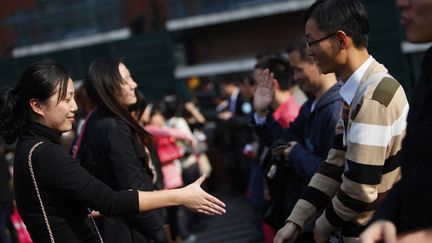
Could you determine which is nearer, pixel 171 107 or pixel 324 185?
pixel 324 185

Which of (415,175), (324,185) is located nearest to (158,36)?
(324,185)

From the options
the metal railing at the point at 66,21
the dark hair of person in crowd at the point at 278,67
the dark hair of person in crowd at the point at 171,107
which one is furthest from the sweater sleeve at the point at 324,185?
the metal railing at the point at 66,21

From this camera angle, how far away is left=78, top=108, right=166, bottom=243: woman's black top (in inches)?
139

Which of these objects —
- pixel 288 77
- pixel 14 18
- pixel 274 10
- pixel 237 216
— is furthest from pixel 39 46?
pixel 288 77

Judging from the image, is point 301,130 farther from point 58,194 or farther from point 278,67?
point 58,194

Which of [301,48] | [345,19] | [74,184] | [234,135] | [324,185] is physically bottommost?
[234,135]

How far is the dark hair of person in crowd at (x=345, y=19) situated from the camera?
2680 millimetres

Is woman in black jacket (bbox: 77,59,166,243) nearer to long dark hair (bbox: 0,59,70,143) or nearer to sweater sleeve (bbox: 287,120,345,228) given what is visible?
long dark hair (bbox: 0,59,70,143)

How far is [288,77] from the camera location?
197 inches

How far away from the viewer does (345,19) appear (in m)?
2.69

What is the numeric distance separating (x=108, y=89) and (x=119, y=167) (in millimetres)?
546

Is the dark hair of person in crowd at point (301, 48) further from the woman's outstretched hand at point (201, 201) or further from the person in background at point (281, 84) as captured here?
the woman's outstretched hand at point (201, 201)

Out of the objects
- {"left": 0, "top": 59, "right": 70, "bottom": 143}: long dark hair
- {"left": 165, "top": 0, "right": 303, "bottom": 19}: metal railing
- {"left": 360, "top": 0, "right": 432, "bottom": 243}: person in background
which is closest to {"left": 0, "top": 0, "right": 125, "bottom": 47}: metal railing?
{"left": 165, "top": 0, "right": 303, "bottom": 19}: metal railing

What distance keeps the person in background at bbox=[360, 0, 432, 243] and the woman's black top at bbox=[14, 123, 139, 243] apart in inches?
53.6
